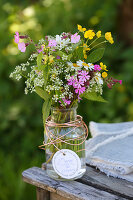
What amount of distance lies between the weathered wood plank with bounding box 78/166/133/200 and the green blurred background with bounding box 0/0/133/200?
4.51 ft

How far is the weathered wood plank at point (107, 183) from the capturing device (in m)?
1.05

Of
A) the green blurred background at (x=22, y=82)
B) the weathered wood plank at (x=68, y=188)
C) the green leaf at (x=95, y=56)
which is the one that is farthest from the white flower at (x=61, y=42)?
the green blurred background at (x=22, y=82)

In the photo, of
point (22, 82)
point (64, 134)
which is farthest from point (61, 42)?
point (22, 82)

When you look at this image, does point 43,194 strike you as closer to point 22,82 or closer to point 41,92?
point 41,92

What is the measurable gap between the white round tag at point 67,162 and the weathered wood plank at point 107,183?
3.0 inches

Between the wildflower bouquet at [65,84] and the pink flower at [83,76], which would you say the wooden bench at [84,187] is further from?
the pink flower at [83,76]

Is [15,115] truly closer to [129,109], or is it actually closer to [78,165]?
[129,109]

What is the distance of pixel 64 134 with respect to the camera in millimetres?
1081

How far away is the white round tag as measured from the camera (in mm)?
1075

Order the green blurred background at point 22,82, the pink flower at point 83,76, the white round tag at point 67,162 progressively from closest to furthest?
1. the pink flower at point 83,76
2. the white round tag at point 67,162
3. the green blurred background at point 22,82

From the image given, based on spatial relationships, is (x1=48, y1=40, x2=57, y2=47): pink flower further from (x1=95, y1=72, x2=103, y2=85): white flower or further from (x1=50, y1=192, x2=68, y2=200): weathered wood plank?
(x1=50, y1=192, x2=68, y2=200): weathered wood plank

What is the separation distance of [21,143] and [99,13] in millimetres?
1535

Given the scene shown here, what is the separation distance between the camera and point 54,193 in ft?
3.76

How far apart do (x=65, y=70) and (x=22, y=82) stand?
203 cm
